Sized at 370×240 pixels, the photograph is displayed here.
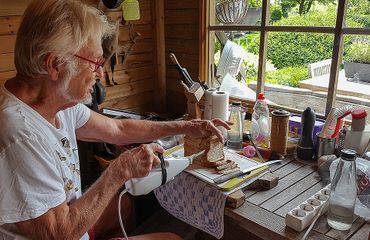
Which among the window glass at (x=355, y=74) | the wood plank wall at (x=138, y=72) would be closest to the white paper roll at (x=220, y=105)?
the window glass at (x=355, y=74)

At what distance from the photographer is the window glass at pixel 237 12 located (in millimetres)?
1819

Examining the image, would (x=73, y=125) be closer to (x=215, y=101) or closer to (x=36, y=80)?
(x=36, y=80)

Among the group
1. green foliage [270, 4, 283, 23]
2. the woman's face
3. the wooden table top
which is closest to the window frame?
green foliage [270, 4, 283, 23]

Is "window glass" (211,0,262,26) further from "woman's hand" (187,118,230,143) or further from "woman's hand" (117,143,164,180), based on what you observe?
"woman's hand" (117,143,164,180)

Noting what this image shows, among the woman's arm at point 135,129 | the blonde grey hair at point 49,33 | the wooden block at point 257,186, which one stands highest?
the blonde grey hair at point 49,33

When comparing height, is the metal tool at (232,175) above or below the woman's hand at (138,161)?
below

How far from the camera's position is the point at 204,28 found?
2.05m

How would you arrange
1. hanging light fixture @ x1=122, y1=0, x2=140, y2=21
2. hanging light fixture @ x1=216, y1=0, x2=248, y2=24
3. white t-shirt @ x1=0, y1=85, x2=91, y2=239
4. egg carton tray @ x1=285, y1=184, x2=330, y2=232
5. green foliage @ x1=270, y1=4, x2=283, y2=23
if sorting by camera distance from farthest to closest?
hanging light fixture @ x1=122, y1=0, x2=140, y2=21
hanging light fixture @ x1=216, y1=0, x2=248, y2=24
green foliage @ x1=270, y1=4, x2=283, y2=23
egg carton tray @ x1=285, y1=184, x2=330, y2=232
white t-shirt @ x1=0, y1=85, x2=91, y2=239

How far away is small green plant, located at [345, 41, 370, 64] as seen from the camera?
1.48 metres

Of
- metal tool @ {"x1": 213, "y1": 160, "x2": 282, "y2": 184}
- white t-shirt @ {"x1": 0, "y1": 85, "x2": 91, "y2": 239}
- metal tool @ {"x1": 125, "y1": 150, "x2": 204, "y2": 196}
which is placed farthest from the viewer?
metal tool @ {"x1": 213, "y1": 160, "x2": 282, "y2": 184}

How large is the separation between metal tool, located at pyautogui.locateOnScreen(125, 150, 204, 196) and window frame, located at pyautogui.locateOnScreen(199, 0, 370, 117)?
843 mm

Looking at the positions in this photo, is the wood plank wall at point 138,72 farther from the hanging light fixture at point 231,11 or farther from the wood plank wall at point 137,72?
the hanging light fixture at point 231,11

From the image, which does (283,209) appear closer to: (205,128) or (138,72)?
(205,128)

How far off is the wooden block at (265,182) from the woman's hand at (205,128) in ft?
0.68
